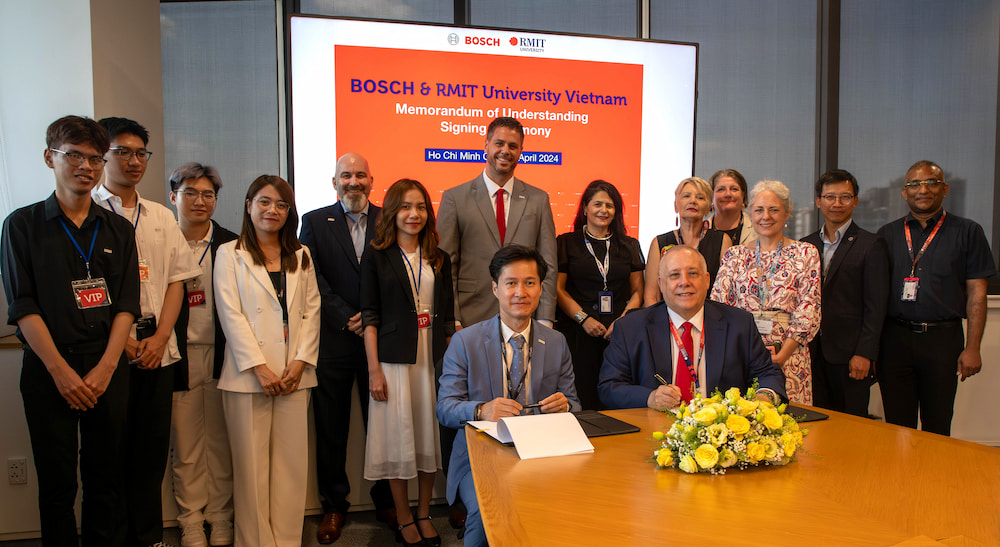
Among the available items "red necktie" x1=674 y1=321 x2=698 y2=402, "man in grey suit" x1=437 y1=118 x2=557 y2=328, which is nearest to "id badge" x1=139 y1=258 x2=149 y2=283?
"man in grey suit" x1=437 y1=118 x2=557 y2=328

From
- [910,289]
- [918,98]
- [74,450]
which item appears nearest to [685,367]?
[910,289]

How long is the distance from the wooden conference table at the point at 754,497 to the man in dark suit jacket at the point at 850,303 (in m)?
1.84

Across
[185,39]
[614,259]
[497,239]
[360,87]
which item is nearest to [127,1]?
[185,39]

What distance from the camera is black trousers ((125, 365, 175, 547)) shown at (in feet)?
9.30

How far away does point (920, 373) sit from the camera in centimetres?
374

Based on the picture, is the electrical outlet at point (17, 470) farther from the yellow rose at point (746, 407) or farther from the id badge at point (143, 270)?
the yellow rose at point (746, 407)

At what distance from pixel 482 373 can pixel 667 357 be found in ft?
2.41

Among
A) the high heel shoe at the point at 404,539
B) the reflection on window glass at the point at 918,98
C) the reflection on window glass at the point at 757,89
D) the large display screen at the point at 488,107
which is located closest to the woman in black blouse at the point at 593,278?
the large display screen at the point at 488,107

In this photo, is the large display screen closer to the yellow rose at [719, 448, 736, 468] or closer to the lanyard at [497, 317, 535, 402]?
the lanyard at [497, 317, 535, 402]

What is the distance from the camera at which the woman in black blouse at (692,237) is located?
3.54m

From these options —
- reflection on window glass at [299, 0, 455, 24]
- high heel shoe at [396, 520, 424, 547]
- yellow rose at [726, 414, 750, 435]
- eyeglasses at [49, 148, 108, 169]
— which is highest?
reflection on window glass at [299, 0, 455, 24]

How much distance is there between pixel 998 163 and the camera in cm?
540

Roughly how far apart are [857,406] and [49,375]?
4.10m

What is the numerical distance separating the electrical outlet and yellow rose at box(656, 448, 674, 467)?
3.38 metres
